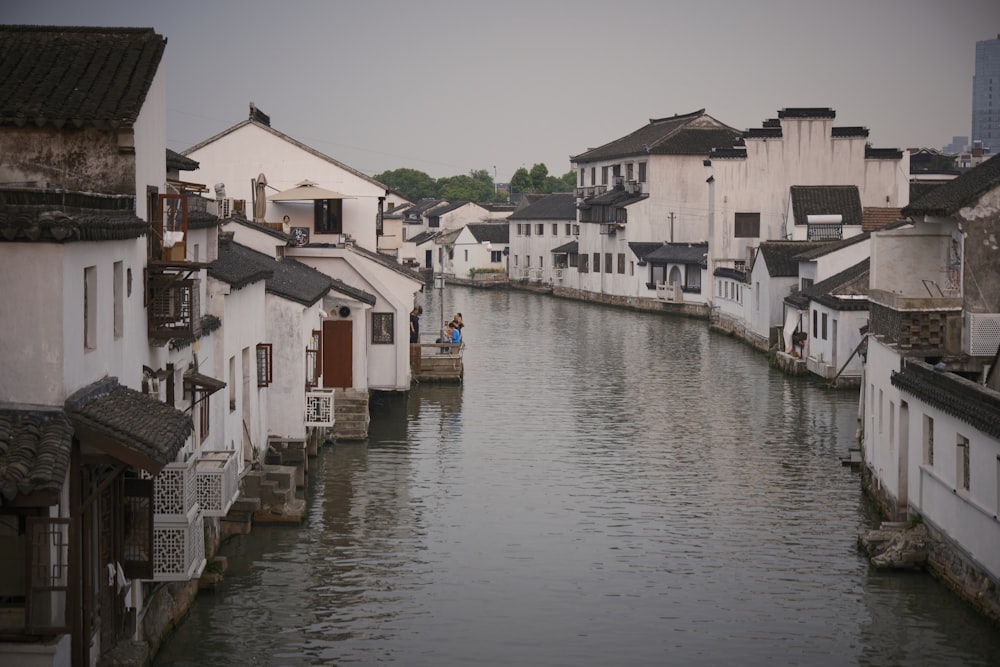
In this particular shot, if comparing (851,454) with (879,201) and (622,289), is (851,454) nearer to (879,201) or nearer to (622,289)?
(879,201)

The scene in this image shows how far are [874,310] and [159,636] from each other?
13.7 metres

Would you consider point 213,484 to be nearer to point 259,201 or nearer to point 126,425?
point 126,425

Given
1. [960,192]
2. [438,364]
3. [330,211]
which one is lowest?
[438,364]

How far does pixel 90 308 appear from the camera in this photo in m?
12.4

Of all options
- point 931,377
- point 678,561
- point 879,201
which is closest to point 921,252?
point 931,377

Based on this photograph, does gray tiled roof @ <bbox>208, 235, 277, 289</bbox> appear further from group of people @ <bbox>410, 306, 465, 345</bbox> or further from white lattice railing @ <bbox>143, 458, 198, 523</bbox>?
group of people @ <bbox>410, 306, 465, 345</bbox>

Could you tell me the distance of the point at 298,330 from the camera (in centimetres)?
2573

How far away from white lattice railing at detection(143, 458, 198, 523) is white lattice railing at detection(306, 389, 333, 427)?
39.4 feet

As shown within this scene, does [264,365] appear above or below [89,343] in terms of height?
below

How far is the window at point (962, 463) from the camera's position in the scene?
17.0m

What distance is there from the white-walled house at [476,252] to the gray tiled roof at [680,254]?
31.0 m

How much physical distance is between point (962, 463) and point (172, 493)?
987cm

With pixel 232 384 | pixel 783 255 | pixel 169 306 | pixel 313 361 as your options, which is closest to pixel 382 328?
pixel 313 361

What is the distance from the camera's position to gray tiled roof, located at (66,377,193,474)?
11.3 m
